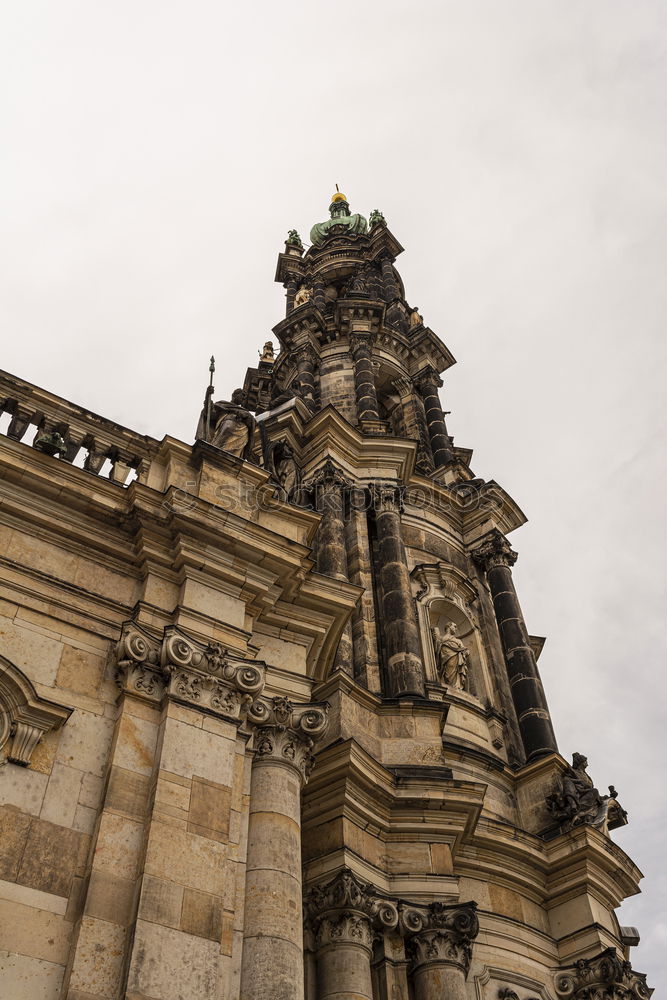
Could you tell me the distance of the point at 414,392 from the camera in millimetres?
29359

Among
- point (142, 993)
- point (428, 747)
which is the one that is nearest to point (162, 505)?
point (142, 993)

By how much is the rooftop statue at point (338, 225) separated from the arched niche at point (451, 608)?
23.7 m

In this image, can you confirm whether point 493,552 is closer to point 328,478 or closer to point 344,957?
point 328,478

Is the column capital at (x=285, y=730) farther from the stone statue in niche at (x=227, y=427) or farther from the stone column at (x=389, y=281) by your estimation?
the stone column at (x=389, y=281)

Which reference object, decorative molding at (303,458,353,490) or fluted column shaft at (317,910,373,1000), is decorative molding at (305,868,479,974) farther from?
decorative molding at (303,458,353,490)

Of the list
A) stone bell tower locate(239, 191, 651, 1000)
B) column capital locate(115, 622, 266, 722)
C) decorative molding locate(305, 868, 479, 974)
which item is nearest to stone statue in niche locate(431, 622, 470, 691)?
stone bell tower locate(239, 191, 651, 1000)

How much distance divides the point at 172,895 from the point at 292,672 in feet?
11.9

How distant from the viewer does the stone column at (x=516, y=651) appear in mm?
18031

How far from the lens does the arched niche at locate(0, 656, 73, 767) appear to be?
812 cm

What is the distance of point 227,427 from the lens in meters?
13.4

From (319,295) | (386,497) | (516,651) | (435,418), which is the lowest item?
(516,651)

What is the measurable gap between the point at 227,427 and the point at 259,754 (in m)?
5.42

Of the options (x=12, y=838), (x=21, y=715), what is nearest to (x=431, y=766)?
(x=21, y=715)

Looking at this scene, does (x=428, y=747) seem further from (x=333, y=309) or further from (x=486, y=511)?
(x=333, y=309)
